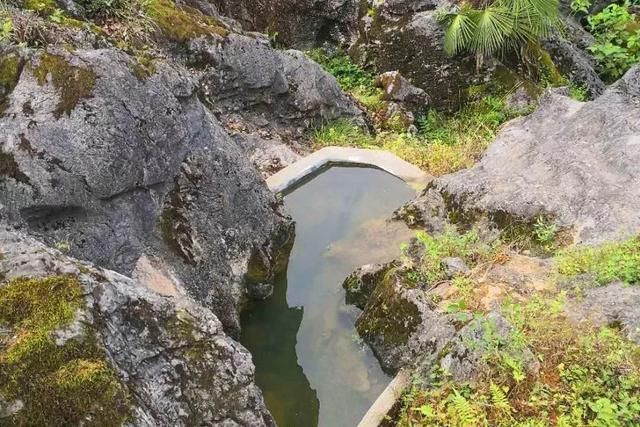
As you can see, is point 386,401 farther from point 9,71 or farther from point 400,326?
point 9,71

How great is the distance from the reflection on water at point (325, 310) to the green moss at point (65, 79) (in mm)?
2505

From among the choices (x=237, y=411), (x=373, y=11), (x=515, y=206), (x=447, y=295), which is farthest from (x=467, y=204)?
(x=373, y=11)

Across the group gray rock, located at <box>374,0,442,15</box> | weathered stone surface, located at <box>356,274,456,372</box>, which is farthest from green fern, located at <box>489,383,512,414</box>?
gray rock, located at <box>374,0,442,15</box>

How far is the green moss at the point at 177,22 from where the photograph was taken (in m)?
7.39

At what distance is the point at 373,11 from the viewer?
1122cm

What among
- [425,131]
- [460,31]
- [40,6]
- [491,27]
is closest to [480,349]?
[40,6]

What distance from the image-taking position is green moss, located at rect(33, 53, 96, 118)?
4340 millimetres

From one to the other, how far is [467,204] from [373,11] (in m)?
6.24

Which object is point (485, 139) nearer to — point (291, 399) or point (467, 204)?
point (467, 204)

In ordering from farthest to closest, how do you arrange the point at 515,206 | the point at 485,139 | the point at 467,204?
the point at 485,139 → the point at 467,204 → the point at 515,206

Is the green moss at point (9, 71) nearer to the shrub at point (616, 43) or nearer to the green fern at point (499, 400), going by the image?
the green fern at point (499, 400)

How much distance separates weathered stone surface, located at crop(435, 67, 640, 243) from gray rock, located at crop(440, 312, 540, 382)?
5.93 feet

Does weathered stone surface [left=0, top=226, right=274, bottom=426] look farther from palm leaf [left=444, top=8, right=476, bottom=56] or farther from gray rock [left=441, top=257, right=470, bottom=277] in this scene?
palm leaf [left=444, top=8, right=476, bottom=56]

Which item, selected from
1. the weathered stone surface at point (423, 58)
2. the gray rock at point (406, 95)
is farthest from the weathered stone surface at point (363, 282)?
the weathered stone surface at point (423, 58)
